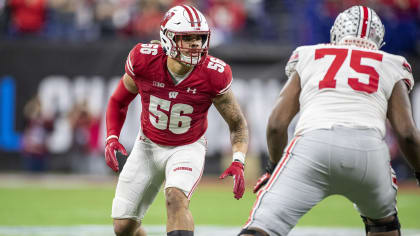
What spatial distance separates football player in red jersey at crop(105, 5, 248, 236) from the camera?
5.30 meters

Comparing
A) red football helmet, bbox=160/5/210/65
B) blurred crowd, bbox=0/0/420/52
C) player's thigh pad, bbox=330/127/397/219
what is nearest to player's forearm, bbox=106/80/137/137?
red football helmet, bbox=160/5/210/65

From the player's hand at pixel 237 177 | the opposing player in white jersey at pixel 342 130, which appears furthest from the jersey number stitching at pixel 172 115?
the opposing player in white jersey at pixel 342 130

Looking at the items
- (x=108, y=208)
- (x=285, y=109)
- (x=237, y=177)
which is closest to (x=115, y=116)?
(x=237, y=177)

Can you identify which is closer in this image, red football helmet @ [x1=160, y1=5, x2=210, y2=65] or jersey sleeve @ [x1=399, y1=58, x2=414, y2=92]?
jersey sleeve @ [x1=399, y1=58, x2=414, y2=92]

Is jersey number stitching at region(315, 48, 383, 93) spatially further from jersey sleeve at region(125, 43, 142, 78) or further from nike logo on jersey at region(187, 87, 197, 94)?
jersey sleeve at region(125, 43, 142, 78)

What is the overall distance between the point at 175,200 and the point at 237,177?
454 mm

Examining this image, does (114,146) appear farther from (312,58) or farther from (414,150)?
(414,150)

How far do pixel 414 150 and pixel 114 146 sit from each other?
2301 mm

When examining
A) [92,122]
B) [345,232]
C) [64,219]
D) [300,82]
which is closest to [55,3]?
[92,122]

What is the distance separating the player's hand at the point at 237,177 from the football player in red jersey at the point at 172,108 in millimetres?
144

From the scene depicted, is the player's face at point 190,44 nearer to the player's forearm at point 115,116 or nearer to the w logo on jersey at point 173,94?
the w logo on jersey at point 173,94

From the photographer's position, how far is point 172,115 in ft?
17.8

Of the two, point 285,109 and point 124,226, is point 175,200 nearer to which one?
point 124,226

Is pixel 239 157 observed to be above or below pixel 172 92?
below
